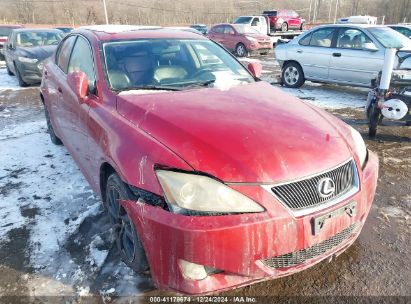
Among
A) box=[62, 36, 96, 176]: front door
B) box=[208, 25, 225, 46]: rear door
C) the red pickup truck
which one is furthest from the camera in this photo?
the red pickup truck

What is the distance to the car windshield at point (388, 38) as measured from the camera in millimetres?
7727

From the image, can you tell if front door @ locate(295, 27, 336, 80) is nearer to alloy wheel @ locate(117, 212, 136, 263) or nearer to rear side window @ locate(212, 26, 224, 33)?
alloy wheel @ locate(117, 212, 136, 263)

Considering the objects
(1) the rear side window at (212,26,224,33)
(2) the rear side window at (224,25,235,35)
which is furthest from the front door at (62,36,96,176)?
(1) the rear side window at (212,26,224,33)

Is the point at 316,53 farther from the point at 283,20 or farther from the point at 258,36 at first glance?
the point at 283,20

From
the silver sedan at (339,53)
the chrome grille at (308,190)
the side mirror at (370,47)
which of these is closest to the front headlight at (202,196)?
the chrome grille at (308,190)

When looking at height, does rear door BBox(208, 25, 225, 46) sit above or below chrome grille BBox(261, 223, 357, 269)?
above

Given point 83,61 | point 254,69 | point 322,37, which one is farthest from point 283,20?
point 83,61

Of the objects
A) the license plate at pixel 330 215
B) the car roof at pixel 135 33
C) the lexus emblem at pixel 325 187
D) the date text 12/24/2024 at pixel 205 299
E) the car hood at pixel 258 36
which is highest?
the car roof at pixel 135 33

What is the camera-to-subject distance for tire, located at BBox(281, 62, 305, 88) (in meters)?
9.01

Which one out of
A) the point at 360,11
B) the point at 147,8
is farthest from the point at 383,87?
the point at 147,8

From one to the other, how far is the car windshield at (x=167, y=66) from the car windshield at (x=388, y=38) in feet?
18.0

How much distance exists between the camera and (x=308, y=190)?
6.79ft

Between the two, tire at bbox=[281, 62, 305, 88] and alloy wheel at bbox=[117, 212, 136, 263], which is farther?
tire at bbox=[281, 62, 305, 88]

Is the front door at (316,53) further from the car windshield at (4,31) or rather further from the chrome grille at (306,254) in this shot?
the car windshield at (4,31)
